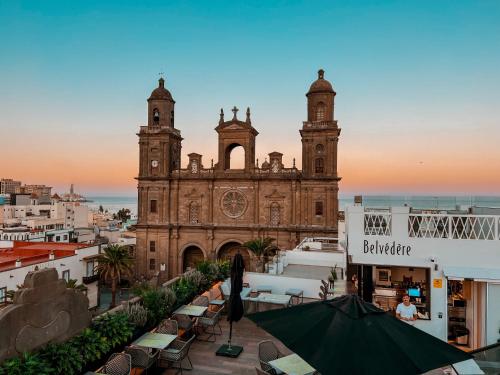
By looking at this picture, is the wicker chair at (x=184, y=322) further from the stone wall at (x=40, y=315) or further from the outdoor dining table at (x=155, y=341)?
the stone wall at (x=40, y=315)

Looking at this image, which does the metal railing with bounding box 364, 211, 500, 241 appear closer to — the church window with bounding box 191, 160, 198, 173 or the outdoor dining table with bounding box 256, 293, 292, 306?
the outdoor dining table with bounding box 256, 293, 292, 306

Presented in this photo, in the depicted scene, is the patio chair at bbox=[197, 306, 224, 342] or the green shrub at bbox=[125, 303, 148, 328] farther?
the patio chair at bbox=[197, 306, 224, 342]

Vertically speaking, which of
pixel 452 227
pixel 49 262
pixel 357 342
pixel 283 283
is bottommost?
pixel 49 262

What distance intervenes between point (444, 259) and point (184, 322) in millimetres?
7181

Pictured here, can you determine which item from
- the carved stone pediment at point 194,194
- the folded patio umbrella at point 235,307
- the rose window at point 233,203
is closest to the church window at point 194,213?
the carved stone pediment at point 194,194

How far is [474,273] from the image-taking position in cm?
923


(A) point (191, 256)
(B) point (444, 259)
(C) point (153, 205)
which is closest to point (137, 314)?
(B) point (444, 259)

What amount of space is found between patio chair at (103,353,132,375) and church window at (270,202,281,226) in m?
26.7

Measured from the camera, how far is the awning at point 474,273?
9023 millimetres

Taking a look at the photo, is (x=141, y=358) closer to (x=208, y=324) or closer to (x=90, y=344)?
(x=90, y=344)

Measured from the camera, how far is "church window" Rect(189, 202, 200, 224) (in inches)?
1366

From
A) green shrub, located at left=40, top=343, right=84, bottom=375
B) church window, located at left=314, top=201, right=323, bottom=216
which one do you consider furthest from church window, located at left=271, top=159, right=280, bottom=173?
green shrub, located at left=40, top=343, right=84, bottom=375

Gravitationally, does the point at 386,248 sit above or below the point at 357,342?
above

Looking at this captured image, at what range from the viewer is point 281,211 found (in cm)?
3288
